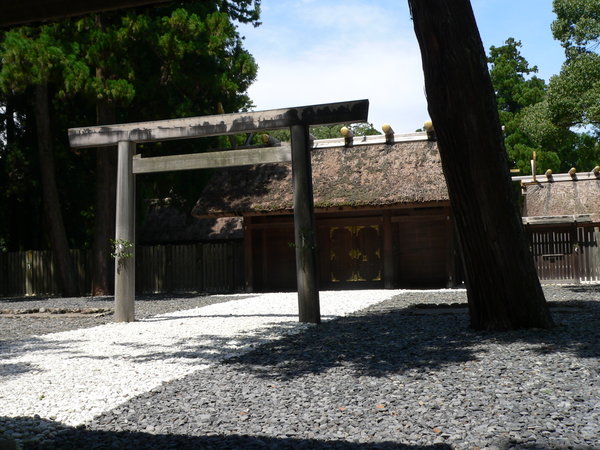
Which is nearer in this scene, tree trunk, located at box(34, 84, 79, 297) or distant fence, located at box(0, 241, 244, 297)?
tree trunk, located at box(34, 84, 79, 297)

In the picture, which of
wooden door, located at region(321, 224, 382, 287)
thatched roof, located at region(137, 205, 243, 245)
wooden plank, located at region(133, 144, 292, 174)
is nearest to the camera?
wooden plank, located at region(133, 144, 292, 174)

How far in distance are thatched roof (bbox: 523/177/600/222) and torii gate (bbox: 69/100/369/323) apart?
15.9m

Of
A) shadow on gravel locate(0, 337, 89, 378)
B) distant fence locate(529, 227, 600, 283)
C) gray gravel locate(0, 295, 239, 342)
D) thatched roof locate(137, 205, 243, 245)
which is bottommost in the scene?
gray gravel locate(0, 295, 239, 342)

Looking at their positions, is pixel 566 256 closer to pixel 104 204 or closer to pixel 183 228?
pixel 183 228

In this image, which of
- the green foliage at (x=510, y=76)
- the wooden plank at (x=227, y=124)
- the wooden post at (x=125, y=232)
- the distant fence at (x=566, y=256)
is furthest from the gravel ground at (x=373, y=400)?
the green foliage at (x=510, y=76)

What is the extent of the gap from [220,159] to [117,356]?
385cm

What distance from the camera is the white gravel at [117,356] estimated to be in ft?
16.5

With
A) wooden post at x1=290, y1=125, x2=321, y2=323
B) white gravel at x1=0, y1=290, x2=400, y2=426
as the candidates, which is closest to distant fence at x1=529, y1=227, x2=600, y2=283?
white gravel at x1=0, y1=290, x2=400, y2=426

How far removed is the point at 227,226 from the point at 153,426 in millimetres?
19259

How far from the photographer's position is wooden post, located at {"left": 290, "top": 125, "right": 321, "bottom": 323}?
944 cm

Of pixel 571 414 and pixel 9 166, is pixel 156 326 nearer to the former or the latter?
pixel 571 414

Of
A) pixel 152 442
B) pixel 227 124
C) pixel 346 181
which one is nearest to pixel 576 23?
pixel 346 181

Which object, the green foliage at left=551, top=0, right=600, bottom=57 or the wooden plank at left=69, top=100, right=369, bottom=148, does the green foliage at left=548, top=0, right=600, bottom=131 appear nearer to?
the green foliage at left=551, top=0, right=600, bottom=57

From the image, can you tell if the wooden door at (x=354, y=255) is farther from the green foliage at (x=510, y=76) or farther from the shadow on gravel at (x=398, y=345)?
the green foliage at (x=510, y=76)
